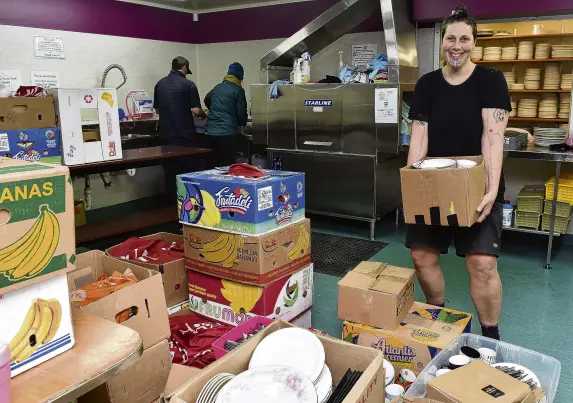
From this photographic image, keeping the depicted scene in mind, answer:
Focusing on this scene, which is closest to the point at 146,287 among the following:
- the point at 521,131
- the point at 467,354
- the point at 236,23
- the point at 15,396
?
the point at 15,396

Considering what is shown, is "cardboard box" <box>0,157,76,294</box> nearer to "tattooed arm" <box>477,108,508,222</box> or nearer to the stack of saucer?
"tattooed arm" <box>477,108,508,222</box>

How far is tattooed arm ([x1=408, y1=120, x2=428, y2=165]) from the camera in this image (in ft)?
8.38

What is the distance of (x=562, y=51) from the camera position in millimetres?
4820

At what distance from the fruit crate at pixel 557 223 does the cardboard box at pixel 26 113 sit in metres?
4.03

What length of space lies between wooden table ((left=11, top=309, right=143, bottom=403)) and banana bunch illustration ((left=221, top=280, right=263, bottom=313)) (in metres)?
1.38

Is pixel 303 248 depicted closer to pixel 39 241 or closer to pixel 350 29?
pixel 39 241

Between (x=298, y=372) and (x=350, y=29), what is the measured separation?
492 cm

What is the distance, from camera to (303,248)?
2.91m

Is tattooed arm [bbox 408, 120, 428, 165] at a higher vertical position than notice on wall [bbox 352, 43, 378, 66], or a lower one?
lower

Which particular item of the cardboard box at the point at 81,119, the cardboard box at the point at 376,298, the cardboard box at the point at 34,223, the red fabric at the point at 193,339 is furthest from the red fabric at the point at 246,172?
the cardboard box at the point at 81,119

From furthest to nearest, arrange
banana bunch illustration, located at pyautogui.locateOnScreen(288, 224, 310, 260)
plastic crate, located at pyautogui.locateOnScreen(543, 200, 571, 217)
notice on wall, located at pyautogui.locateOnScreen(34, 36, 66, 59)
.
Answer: notice on wall, located at pyautogui.locateOnScreen(34, 36, 66, 59), plastic crate, located at pyautogui.locateOnScreen(543, 200, 571, 217), banana bunch illustration, located at pyautogui.locateOnScreen(288, 224, 310, 260)

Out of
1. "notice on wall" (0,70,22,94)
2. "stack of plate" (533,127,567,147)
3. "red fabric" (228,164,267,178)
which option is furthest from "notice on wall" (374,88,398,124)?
"notice on wall" (0,70,22,94)

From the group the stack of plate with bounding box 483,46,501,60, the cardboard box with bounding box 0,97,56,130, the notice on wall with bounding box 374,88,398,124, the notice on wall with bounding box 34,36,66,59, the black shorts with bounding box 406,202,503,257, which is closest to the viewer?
the black shorts with bounding box 406,202,503,257

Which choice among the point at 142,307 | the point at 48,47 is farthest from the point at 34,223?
the point at 48,47
